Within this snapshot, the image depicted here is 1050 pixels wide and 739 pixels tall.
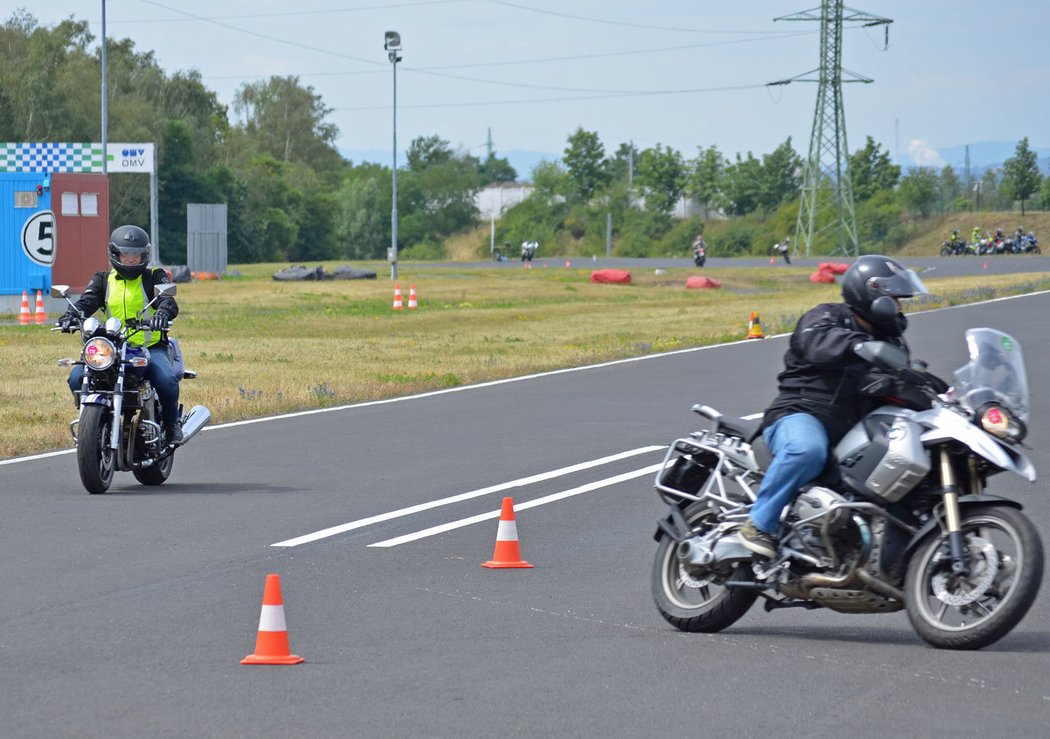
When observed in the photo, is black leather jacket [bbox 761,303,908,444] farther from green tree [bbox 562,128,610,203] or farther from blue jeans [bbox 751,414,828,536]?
green tree [bbox 562,128,610,203]

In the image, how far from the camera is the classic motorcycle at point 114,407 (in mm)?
11875

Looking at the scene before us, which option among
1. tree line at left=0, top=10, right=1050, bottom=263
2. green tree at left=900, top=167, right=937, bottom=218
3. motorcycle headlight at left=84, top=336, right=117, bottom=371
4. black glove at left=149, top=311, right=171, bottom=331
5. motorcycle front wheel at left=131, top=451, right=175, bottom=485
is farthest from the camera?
green tree at left=900, top=167, right=937, bottom=218

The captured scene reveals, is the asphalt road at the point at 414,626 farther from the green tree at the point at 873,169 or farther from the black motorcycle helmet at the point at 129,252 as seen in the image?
the green tree at the point at 873,169

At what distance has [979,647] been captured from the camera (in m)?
6.85

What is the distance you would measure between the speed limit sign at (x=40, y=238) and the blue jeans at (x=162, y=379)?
81.5 ft

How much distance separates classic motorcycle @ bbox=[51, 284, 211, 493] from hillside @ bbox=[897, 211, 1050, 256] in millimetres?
85287

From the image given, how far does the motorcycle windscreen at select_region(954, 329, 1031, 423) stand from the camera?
698 cm

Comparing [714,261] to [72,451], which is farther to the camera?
[714,261]

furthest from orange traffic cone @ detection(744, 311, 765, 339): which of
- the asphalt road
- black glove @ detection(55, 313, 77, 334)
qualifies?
black glove @ detection(55, 313, 77, 334)

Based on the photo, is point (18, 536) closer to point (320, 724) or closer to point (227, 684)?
point (227, 684)

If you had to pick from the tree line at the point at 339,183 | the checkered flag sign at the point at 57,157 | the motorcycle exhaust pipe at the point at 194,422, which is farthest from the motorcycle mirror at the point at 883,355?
the tree line at the point at 339,183

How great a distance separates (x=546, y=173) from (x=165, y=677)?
450ft

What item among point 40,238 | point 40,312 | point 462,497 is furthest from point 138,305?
point 40,238

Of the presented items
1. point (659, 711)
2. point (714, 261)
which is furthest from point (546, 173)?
point (659, 711)
